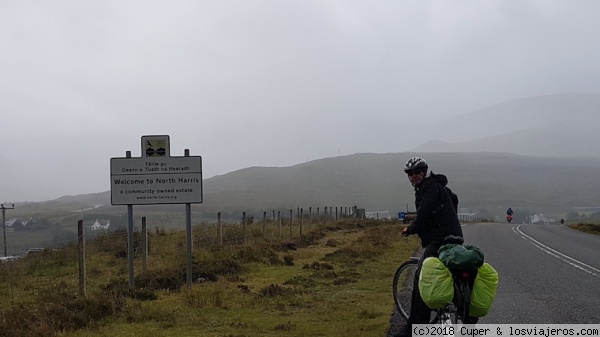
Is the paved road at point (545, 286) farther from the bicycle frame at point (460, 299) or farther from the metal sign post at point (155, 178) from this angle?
the metal sign post at point (155, 178)

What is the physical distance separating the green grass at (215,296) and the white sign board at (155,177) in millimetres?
1825

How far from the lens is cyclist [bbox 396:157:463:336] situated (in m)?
7.07

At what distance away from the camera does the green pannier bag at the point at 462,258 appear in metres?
6.25

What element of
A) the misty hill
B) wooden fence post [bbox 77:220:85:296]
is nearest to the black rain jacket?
wooden fence post [bbox 77:220:85:296]

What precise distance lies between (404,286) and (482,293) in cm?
456

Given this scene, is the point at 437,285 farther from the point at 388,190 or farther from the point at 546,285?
the point at 388,190

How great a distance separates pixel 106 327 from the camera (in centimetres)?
939

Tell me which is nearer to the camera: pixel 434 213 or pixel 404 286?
pixel 434 213

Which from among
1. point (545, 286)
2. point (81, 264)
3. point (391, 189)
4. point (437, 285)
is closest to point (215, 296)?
point (81, 264)

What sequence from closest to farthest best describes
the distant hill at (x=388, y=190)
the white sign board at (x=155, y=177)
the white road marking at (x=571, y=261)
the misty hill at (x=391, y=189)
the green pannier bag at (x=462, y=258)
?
1. the green pannier bag at (x=462, y=258)
2. the white sign board at (x=155, y=177)
3. the white road marking at (x=571, y=261)
4. the distant hill at (x=388, y=190)
5. the misty hill at (x=391, y=189)

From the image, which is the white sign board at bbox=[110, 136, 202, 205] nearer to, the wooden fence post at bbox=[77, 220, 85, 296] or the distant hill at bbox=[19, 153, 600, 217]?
the wooden fence post at bbox=[77, 220, 85, 296]

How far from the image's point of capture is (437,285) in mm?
6301

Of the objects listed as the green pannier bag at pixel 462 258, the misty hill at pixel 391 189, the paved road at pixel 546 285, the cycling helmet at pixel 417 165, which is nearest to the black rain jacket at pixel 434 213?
the cycling helmet at pixel 417 165

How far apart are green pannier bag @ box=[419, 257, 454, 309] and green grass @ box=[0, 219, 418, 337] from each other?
1.95 meters
